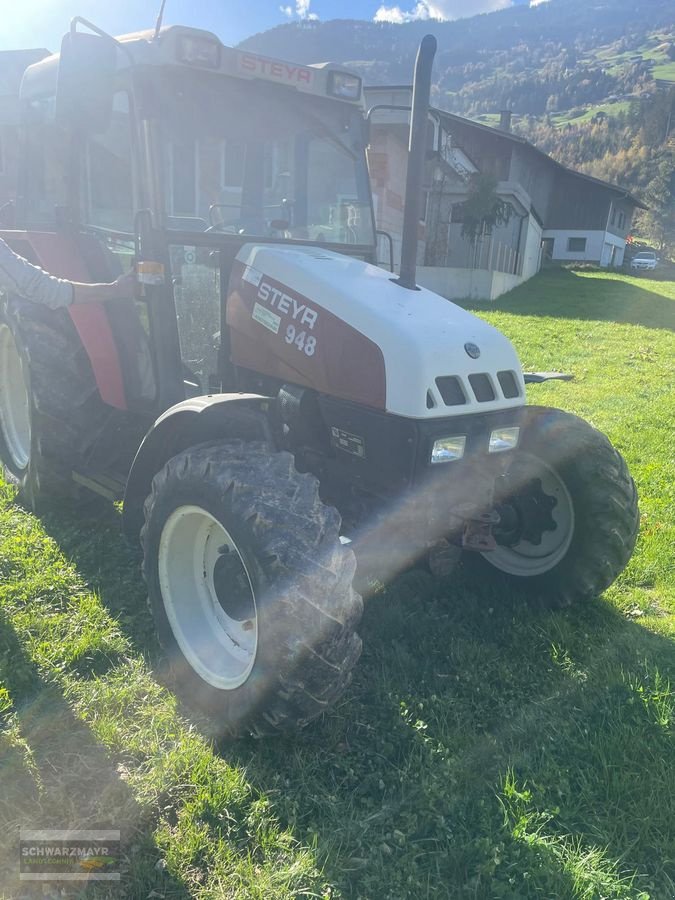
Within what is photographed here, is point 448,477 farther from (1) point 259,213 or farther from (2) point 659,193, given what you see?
(2) point 659,193

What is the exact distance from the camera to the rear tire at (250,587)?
2365 millimetres

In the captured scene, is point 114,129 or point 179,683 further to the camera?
point 114,129

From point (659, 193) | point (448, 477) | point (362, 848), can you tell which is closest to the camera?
point (362, 848)

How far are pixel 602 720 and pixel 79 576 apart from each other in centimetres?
256


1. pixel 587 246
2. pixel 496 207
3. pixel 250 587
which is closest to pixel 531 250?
pixel 496 207

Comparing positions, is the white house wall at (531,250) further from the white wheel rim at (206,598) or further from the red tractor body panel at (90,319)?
the white wheel rim at (206,598)

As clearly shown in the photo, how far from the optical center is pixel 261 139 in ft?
12.1

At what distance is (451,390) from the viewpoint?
2.76 meters

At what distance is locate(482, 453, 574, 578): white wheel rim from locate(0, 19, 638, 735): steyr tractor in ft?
0.04

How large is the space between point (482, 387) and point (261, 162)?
1752 millimetres

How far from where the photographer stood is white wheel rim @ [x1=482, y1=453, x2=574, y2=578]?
346cm

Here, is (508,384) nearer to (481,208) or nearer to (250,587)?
(250,587)

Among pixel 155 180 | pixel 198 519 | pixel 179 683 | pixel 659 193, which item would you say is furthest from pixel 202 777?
pixel 659 193

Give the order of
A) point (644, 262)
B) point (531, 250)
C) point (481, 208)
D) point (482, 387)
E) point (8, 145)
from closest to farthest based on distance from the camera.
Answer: point (482, 387)
point (8, 145)
point (481, 208)
point (531, 250)
point (644, 262)
